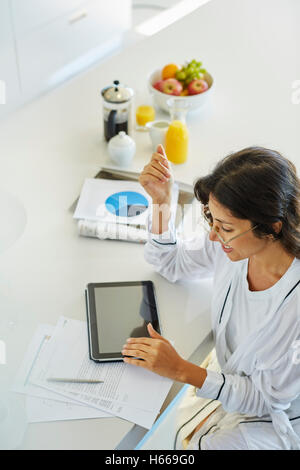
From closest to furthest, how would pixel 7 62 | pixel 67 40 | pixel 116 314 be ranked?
pixel 116 314, pixel 7 62, pixel 67 40

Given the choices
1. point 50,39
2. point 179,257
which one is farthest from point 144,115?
point 50,39

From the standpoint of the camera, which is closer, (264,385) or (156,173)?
(264,385)

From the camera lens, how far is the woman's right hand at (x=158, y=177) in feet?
5.01

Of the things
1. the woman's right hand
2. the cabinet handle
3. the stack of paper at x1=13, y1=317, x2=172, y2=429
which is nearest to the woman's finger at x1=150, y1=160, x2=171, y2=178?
the woman's right hand

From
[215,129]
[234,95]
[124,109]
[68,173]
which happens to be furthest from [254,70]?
[68,173]

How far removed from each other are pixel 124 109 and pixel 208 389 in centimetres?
106

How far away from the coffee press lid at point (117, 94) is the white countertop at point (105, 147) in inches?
7.2

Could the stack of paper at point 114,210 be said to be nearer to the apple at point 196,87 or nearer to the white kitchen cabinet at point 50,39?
the apple at point 196,87

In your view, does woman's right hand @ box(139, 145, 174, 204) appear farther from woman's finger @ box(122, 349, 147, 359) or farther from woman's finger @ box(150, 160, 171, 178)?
woman's finger @ box(122, 349, 147, 359)

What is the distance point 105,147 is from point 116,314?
0.79 metres

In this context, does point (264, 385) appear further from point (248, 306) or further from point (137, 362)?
point (137, 362)

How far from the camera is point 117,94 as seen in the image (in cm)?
186

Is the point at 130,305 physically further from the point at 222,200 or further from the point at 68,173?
the point at 68,173

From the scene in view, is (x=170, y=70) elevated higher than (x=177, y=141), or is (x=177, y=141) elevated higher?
(x=170, y=70)
